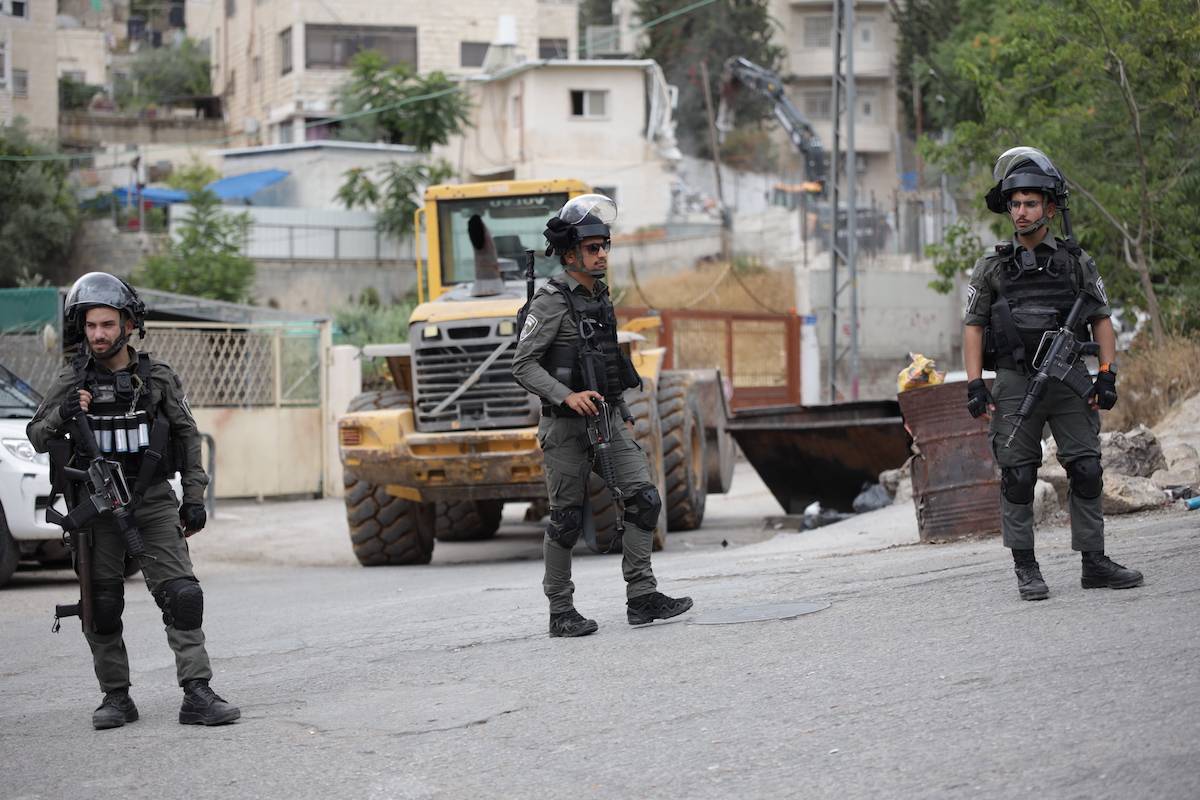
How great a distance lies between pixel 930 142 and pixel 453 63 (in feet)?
115

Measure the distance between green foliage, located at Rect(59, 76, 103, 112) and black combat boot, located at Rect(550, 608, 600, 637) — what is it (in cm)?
5715

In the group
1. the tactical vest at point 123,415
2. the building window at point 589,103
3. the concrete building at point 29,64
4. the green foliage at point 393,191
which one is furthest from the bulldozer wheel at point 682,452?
the concrete building at point 29,64

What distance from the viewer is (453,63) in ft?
173

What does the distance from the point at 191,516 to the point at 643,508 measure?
210cm

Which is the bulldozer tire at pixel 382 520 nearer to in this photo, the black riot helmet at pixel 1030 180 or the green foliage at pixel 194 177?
the black riot helmet at pixel 1030 180

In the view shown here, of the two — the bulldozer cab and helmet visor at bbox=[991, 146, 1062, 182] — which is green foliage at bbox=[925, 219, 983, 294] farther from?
helmet visor at bbox=[991, 146, 1062, 182]

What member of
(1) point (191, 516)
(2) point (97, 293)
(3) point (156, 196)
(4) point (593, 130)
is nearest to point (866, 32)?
(4) point (593, 130)

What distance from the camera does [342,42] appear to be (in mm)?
52312

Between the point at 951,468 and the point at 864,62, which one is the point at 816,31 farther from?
the point at 951,468

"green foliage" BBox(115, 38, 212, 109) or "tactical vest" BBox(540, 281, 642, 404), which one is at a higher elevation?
"green foliage" BBox(115, 38, 212, 109)

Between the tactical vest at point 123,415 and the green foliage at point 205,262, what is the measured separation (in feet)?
100

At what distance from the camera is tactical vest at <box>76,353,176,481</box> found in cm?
598

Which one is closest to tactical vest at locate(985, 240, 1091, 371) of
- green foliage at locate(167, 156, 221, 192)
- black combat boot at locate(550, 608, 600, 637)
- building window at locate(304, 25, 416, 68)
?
black combat boot at locate(550, 608, 600, 637)

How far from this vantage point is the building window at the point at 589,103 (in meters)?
46.8
